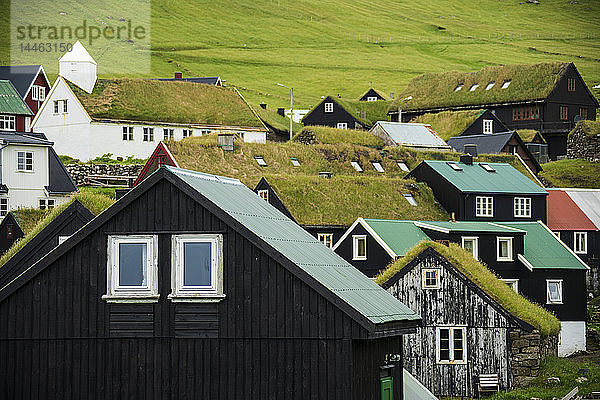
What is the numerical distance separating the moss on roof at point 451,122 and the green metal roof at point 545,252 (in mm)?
42980

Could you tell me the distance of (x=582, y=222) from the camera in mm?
78625

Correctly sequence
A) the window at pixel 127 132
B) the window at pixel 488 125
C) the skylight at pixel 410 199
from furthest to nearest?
the window at pixel 488 125 < the window at pixel 127 132 < the skylight at pixel 410 199

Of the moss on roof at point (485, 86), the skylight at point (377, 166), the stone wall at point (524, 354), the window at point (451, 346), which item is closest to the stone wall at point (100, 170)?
the skylight at point (377, 166)

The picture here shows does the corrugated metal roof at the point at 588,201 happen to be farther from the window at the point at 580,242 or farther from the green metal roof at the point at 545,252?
the green metal roof at the point at 545,252

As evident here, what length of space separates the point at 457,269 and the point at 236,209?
23.7 m

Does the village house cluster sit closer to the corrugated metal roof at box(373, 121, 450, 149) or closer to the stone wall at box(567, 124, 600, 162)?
the corrugated metal roof at box(373, 121, 450, 149)

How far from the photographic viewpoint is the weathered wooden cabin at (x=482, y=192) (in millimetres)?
70312

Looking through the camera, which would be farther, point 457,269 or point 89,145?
point 89,145

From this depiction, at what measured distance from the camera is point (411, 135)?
9825 cm

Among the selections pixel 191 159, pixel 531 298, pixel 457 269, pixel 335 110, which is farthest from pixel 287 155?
pixel 335 110

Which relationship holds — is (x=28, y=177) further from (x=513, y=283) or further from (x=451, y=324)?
(x=451, y=324)

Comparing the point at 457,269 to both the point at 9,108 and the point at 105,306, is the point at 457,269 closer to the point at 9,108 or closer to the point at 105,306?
the point at 105,306

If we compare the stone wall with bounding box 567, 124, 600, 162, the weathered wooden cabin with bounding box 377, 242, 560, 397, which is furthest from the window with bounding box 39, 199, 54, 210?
the stone wall with bounding box 567, 124, 600, 162

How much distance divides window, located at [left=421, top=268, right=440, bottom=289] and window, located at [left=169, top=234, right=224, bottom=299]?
2434 centimetres
